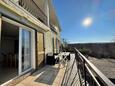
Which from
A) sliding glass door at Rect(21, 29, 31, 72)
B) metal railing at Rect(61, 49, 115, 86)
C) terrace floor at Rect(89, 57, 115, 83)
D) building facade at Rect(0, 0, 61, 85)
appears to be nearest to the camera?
metal railing at Rect(61, 49, 115, 86)

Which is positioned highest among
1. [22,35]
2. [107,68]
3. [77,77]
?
[22,35]

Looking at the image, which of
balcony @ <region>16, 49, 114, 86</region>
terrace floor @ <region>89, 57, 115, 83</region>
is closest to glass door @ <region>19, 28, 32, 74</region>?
balcony @ <region>16, 49, 114, 86</region>

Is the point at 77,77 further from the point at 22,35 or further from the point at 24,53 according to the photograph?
the point at 22,35

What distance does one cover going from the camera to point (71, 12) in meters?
15.7

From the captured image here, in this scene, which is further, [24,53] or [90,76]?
[24,53]

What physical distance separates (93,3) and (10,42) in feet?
29.0

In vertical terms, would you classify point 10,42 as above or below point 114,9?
below

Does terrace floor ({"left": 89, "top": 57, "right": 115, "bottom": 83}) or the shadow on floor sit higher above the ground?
the shadow on floor

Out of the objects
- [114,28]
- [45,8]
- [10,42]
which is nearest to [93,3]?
[45,8]

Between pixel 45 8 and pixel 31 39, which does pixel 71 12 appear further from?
pixel 31 39

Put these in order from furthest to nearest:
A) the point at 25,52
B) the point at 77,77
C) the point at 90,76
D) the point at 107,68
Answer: the point at 107,68
the point at 25,52
the point at 77,77
the point at 90,76

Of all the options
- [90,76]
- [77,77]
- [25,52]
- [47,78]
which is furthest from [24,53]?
[90,76]

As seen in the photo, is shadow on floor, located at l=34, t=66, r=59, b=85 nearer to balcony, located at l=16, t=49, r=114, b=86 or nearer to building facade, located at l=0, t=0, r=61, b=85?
balcony, located at l=16, t=49, r=114, b=86

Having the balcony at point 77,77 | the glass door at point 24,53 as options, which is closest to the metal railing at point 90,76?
the balcony at point 77,77
